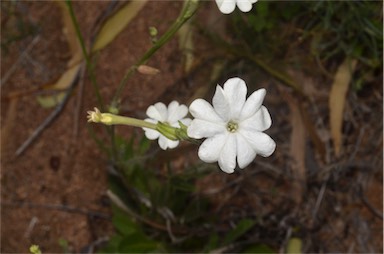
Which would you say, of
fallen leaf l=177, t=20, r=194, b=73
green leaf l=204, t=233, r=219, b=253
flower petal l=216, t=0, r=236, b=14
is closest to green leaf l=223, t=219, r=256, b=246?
green leaf l=204, t=233, r=219, b=253

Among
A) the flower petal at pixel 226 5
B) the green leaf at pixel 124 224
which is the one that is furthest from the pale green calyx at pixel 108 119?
the green leaf at pixel 124 224

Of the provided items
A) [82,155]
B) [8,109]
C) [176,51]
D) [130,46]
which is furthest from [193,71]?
[8,109]

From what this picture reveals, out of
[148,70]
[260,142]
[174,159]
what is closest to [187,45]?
[174,159]

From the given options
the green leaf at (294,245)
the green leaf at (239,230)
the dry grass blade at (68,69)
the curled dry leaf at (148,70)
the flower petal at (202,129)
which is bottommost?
the green leaf at (294,245)

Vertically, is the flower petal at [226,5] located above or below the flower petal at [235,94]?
above

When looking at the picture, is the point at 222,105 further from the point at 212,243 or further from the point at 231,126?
the point at 212,243

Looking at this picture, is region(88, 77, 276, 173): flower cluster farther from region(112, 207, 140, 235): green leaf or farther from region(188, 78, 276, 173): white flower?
region(112, 207, 140, 235): green leaf

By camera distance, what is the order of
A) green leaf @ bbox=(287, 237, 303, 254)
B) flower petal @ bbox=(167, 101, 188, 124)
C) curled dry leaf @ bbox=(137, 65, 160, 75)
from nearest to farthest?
curled dry leaf @ bbox=(137, 65, 160, 75), flower petal @ bbox=(167, 101, 188, 124), green leaf @ bbox=(287, 237, 303, 254)

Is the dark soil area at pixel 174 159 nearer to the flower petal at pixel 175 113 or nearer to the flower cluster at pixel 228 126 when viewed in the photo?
the flower petal at pixel 175 113
